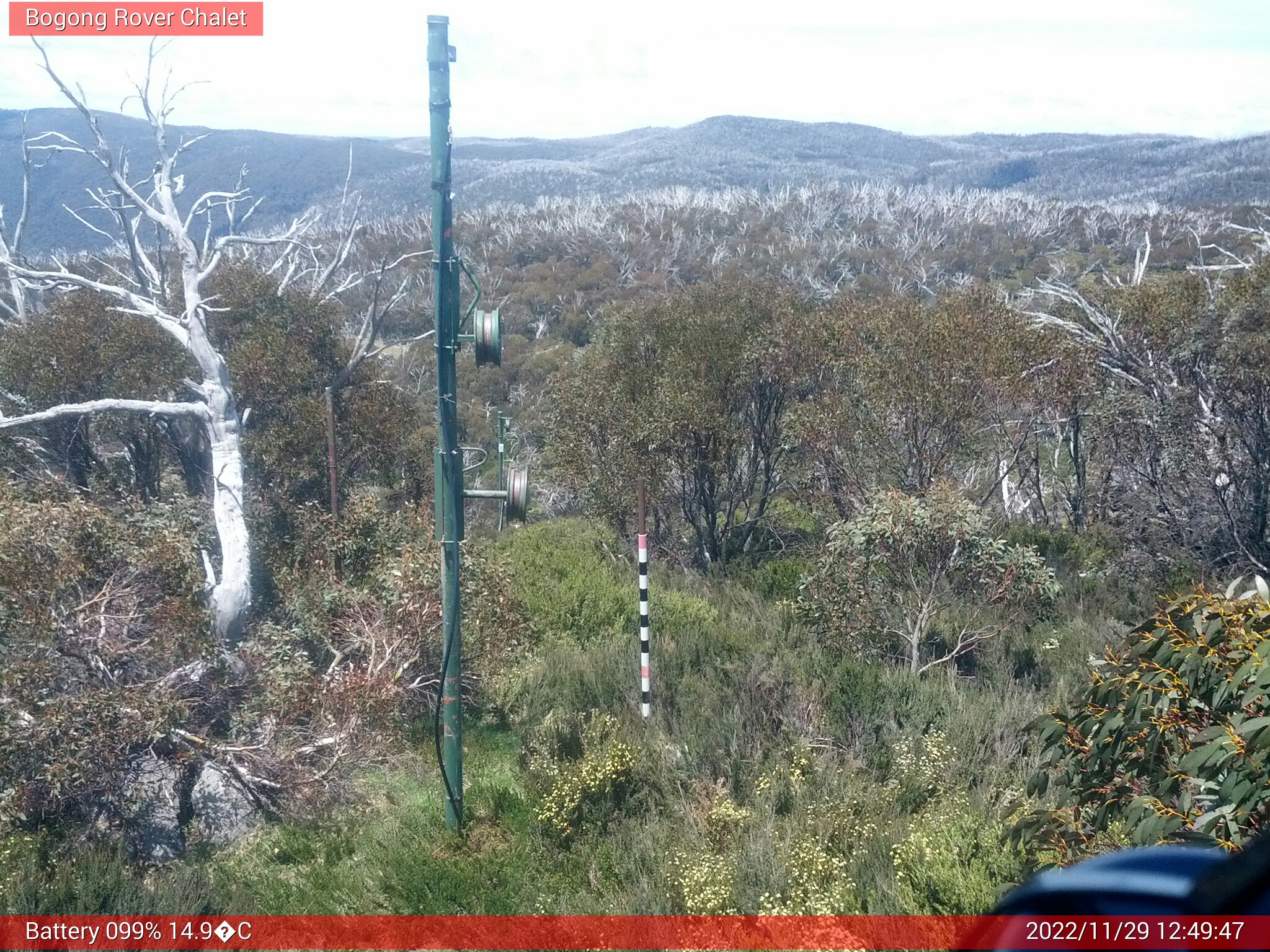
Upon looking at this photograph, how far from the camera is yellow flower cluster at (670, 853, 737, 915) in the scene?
435cm

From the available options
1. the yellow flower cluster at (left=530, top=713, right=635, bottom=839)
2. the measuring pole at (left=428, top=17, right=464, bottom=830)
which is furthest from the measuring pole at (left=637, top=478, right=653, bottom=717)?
the measuring pole at (left=428, top=17, right=464, bottom=830)

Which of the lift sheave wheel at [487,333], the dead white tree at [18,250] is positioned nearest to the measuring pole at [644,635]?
the lift sheave wheel at [487,333]

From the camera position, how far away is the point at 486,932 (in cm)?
471

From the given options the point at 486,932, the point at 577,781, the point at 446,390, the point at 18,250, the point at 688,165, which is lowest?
the point at 486,932

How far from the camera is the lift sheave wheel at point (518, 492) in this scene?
562 cm

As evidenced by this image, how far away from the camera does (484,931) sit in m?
4.71

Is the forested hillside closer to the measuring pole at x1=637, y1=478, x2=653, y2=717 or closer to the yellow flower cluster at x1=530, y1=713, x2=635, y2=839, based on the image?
the yellow flower cluster at x1=530, y1=713, x2=635, y2=839

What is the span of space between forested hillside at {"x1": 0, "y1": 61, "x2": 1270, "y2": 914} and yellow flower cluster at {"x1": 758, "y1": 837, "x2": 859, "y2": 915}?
0.02 metres

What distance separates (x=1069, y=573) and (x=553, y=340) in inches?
1087

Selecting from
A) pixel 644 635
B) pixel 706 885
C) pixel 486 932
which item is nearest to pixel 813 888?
pixel 706 885

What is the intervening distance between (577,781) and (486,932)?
1.09 meters

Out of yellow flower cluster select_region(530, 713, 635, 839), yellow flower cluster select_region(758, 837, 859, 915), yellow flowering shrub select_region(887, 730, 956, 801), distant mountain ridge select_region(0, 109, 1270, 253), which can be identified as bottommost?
yellow flower cluster select_region(530, 713, 635, 839)

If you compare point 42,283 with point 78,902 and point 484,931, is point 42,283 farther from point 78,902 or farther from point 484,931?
point 484,931

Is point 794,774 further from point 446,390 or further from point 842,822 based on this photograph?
point 446,390
